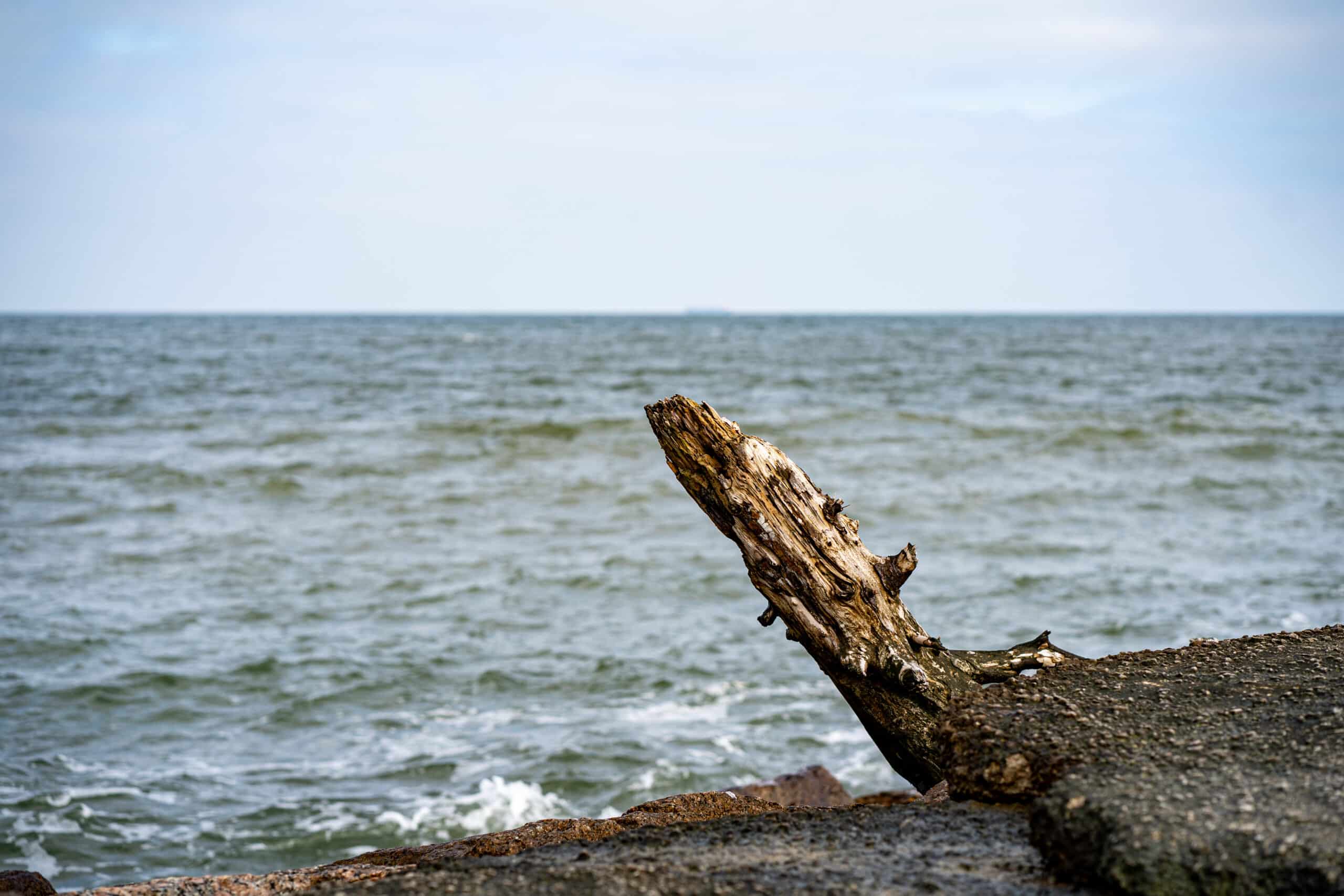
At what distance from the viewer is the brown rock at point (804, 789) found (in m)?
4.59

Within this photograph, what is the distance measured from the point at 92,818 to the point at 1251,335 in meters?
67.3

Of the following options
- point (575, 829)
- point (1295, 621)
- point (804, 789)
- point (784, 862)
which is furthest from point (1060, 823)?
point (1295, 621)

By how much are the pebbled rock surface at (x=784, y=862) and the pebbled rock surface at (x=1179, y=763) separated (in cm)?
11

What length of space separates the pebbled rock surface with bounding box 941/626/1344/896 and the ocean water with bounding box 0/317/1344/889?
273cm

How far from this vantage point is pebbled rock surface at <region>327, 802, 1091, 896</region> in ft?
7.02

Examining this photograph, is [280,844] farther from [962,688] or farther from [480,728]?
[962,688]

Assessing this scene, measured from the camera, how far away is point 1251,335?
60969 millimetres

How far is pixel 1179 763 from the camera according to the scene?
2.44 m

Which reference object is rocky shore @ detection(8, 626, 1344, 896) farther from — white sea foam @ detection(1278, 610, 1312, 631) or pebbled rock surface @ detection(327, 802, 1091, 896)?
white sea foam @ detection(1278, 610, 1312, 631)

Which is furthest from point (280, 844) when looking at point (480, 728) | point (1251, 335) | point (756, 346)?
point (1251, 335)

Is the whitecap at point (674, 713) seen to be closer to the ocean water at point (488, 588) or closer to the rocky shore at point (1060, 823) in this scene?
the ocean water at point (488, 588)

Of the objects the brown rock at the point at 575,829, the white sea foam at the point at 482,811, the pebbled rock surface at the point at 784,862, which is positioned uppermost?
the pebbled rock surface at the point at 784,862

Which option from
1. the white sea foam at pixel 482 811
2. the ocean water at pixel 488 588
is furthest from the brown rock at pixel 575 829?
the ocean water at pixel 488 588

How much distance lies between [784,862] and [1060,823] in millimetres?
596
